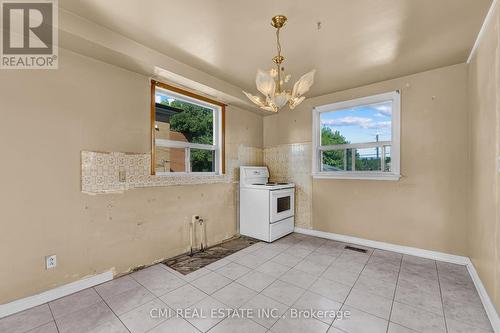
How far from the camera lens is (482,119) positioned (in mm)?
2082

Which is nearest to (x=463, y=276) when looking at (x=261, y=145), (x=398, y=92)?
(x=398, y=92)

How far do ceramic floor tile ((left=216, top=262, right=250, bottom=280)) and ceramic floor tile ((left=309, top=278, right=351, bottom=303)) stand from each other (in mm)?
798

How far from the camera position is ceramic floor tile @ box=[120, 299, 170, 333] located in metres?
1.66

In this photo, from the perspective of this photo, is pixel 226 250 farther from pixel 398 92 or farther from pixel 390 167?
pixel 398 92

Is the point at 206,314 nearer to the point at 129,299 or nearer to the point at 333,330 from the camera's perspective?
the point at 129,299

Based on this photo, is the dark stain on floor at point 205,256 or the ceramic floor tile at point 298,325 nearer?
the ceramic floor tile at point 298,325

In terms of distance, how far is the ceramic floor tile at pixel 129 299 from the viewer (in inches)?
74.0

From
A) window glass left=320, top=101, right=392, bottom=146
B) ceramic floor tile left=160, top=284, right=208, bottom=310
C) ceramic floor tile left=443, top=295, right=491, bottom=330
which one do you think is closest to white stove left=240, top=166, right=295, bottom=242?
window glass left=320, top=101, right=392, bottom=146

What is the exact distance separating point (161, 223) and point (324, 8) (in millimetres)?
2925

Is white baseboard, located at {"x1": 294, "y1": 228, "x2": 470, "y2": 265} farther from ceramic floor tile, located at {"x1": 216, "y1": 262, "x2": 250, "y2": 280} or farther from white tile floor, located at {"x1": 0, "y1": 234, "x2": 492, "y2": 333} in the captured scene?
ceramic floor tile, located at {"x1": 216, "y1": 262, "x2": 250, "y2": 280}

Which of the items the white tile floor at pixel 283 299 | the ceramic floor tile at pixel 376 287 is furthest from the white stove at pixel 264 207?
the ceramic floor tile at pixel 376 287

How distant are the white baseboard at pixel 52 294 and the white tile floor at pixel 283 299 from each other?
0.20 ft

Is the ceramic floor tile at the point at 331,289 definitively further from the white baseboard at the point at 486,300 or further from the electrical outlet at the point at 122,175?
the electrical outlet at the point at 122,175

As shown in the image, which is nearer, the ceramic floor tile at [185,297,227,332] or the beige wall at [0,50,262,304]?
the ceramic floor tile at [185,297,227,332]
